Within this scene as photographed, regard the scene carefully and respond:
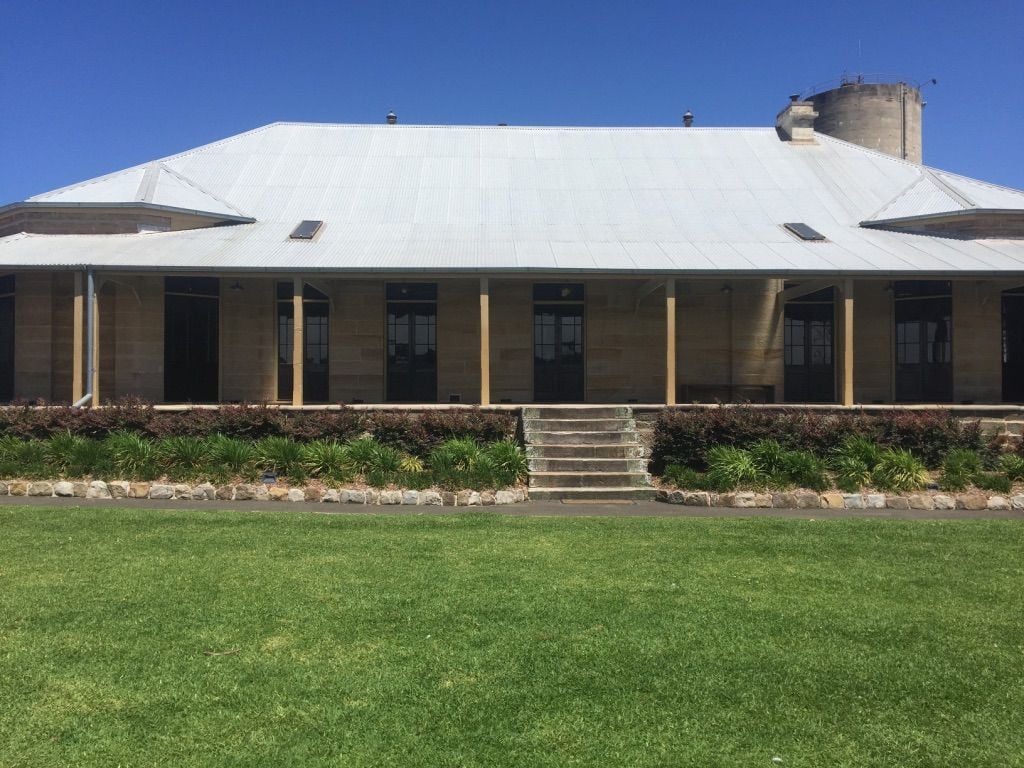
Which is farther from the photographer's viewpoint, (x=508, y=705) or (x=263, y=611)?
(x=263, y=611)

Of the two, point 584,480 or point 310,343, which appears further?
point 310,343

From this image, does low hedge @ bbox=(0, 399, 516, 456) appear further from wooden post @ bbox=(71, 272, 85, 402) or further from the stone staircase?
wooden post @ bbox=(71, 272, 85, 402)

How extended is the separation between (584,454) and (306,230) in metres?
7.36

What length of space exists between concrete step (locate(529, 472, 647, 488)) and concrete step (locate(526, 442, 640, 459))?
63 cm

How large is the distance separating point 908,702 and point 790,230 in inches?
501

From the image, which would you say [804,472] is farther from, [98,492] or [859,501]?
[98,492]

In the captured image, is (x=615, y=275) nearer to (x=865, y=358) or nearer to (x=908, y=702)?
(x=865, y=358)

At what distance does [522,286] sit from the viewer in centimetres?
1578

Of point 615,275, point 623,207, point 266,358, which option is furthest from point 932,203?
point 266,358

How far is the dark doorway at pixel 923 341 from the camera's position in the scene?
51.0 feet

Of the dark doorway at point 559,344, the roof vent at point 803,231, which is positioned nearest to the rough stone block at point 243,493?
the dark doorway at point 559,344

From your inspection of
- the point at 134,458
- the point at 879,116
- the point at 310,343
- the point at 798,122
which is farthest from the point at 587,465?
the point at 879,116

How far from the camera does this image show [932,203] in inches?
629

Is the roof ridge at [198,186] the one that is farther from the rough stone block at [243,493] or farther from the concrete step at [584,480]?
the concrete step at [584,480]
